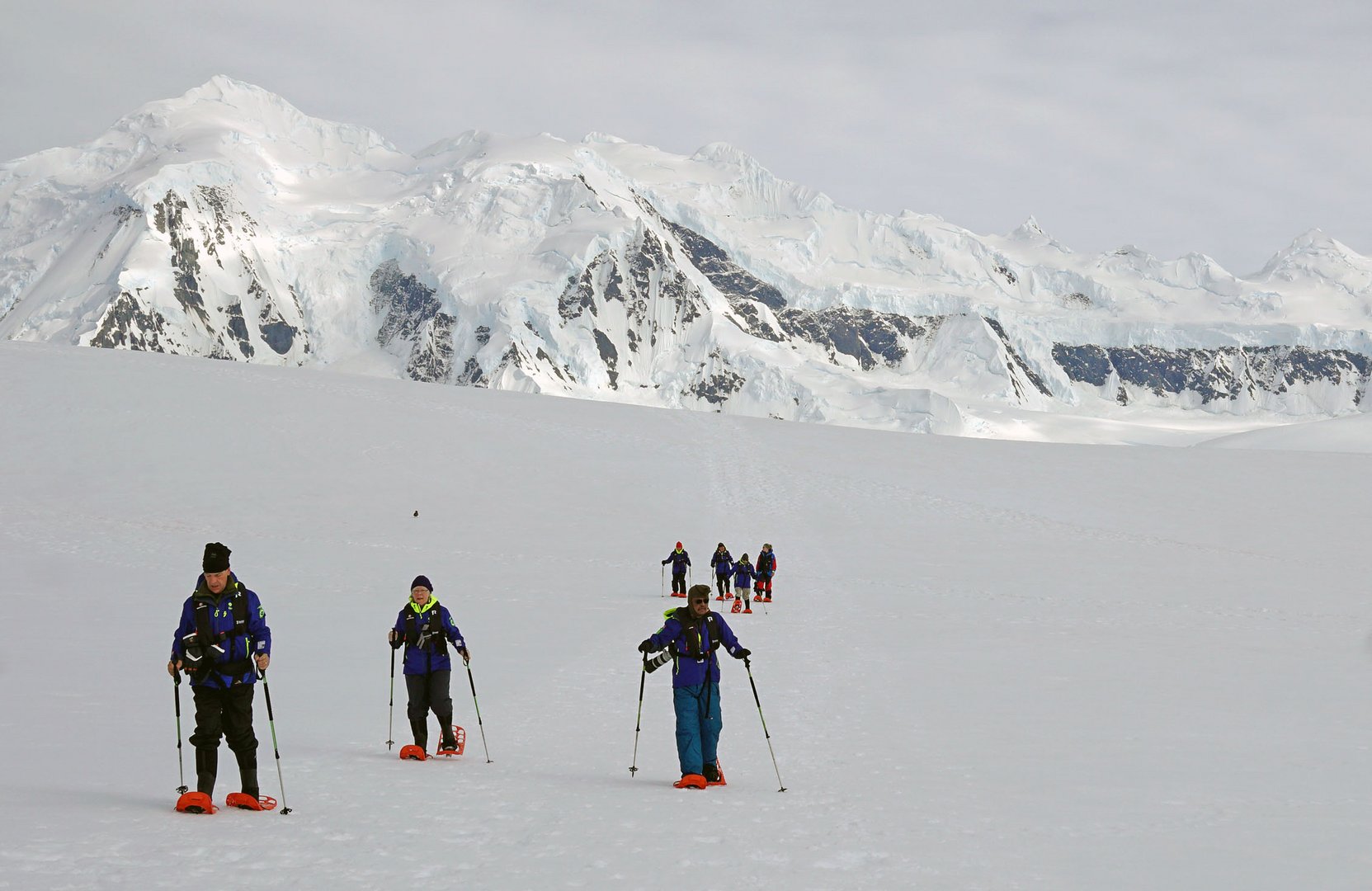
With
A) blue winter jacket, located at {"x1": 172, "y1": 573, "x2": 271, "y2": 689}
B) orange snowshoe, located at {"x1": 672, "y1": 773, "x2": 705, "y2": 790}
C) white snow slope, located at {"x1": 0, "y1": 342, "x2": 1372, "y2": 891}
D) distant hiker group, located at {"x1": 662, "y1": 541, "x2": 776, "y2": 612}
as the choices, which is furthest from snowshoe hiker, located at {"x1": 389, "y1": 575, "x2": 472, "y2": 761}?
distant hiker group, located at {"x1": 662, "y1": 541, "x2": 776, "y2": 612}

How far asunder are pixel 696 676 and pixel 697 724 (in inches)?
15.6

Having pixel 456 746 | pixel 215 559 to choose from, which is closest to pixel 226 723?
pixel 215 559

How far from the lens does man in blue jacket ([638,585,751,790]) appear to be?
8797 millimetres

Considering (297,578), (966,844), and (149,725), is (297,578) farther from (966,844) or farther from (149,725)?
(966,844)

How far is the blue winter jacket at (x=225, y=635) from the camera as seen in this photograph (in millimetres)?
7520

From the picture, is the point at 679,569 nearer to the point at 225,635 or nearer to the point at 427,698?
the point at 427,698

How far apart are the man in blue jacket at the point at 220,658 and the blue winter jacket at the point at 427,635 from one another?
2285 millimetres

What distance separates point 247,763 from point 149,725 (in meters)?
3.49

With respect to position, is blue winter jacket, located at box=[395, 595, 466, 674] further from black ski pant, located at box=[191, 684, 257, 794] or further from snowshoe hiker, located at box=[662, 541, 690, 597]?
snowshoe hiker, located at box=[662, 541, 690, 597]

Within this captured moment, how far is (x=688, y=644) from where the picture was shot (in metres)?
8.94

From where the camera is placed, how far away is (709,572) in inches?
1080

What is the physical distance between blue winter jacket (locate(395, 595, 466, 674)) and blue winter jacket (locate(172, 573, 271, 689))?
2242 millimetres

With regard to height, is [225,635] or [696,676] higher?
[225,635]

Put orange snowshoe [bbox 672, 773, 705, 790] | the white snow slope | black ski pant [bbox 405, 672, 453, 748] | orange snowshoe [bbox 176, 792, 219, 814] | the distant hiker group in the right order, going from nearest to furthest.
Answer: the white snow slope
orange snowshoe [bbox 176, 792, 219, 814]
orange snowshoe [bbox 672, 773, 705, 790]
black ski pant [bbox 405, 672, 453, 748]
the distant hiker group
